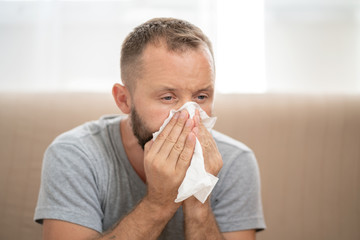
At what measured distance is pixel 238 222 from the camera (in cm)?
130

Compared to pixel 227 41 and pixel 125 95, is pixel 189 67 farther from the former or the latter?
pixel 227 41

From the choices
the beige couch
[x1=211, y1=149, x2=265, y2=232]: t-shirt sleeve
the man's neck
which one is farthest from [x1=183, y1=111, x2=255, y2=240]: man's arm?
the beige couch

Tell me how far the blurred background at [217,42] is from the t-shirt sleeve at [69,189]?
2.73 feet

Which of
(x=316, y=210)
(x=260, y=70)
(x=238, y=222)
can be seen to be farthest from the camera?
(x=260, y=70)

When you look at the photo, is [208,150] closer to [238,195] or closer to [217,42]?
[238,195]

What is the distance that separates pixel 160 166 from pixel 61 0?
1.32 meters

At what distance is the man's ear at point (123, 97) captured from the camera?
4.35ft

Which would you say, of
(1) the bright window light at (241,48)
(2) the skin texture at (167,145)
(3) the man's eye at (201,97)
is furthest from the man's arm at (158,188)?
(1) the bright window light at (241,48)

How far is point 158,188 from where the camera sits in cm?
107

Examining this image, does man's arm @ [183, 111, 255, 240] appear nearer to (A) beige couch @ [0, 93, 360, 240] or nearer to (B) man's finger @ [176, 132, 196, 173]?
(B) man's finger @ [176, 132, 196, 173]

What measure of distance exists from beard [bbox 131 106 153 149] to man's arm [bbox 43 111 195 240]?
0.26ft

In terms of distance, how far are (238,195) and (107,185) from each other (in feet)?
1.44

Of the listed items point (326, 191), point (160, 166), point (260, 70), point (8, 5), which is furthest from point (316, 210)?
point (8, 5)

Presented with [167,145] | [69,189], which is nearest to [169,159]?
[167,145]
